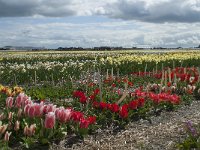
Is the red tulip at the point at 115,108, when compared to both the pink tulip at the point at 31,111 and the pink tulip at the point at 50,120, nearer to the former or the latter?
the pink tulip at the point at 31,111

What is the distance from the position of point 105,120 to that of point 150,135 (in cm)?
96

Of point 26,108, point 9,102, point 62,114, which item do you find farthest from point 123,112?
point 9,102

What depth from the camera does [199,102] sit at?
11.8 m

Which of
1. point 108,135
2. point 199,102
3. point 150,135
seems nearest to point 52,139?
point 108,135

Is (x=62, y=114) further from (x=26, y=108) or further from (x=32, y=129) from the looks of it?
(x=32, y=129)

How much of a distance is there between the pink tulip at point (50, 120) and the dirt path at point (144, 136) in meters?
0.53

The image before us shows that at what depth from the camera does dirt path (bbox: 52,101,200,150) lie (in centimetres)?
714

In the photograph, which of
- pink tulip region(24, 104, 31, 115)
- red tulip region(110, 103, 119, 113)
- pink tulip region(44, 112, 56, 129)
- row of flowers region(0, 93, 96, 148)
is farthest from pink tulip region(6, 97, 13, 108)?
red tulip region(110, 103, 119, 113)

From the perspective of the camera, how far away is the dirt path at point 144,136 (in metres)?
7.14

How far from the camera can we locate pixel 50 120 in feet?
21.5

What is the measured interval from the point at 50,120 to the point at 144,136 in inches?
80.4

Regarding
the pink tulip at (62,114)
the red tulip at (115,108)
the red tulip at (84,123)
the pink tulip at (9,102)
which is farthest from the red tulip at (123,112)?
the pink tulip at (9,102)

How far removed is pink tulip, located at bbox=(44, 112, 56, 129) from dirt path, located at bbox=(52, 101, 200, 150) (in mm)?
534

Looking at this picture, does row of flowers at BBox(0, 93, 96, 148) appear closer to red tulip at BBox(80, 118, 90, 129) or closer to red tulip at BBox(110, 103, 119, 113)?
red tulip at BBox(80, 118, 90, 129)
